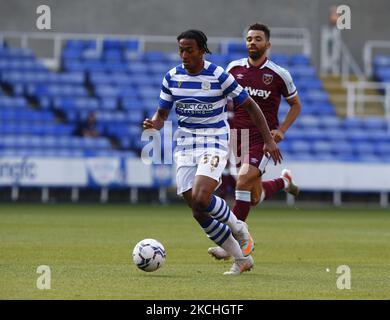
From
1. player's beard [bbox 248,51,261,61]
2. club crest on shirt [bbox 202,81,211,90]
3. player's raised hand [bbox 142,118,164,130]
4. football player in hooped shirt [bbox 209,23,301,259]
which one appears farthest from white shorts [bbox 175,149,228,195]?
player's beard [bbox 248,51,261,61]

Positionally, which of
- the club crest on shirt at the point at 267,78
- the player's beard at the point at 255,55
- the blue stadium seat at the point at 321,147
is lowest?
the blue stadium seat at the point at 321,147

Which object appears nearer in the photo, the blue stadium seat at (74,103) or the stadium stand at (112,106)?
the stadium stand at (112,106)

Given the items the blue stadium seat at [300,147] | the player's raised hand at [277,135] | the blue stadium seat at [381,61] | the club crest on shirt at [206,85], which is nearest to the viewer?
the club crest on shirt at [206,85]

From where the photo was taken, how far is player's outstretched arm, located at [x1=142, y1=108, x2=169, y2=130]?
982 cm

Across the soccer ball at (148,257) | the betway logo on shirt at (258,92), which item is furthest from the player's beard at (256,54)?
the soccer ball at (148,257)

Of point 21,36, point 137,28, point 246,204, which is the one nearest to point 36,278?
point 246,204

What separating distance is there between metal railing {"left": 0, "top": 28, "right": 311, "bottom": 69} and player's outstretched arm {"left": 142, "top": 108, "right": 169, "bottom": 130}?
19688 mm

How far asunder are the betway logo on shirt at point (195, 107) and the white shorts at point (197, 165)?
381mm

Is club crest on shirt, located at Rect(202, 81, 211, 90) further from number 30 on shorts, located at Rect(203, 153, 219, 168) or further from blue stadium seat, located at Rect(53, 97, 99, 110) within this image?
blue stadium seat, located at Rect(53, 97, 99, 110)

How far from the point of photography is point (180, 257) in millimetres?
11750

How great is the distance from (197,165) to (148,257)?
38.9 inches

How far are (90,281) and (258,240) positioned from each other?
6.09m

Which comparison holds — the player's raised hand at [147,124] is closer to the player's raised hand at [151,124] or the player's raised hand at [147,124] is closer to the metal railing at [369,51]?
the player's raised hand at [151,124]

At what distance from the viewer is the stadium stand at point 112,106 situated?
88.6 feet
